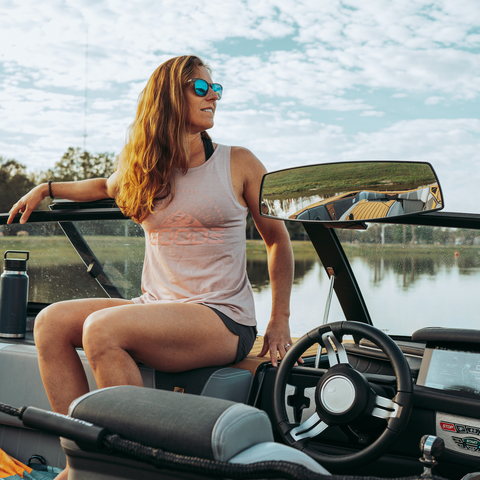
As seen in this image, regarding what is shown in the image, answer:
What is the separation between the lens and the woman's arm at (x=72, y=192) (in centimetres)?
256

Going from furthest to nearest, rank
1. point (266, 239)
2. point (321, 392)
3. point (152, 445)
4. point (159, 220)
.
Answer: point (266, 239)
point (159, 220)
point (321, 392)
point (152, 445)

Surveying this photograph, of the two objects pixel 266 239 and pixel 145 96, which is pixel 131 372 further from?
pixel 145 96

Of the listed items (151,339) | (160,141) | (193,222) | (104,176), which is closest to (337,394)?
(151,339)

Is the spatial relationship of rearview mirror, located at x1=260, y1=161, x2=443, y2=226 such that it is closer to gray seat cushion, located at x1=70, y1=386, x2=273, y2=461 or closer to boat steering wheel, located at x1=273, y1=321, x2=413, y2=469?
boat steering wheel, located at x1=273, y1=321, x2=413, y2=469

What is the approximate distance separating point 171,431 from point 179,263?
4.60 ft

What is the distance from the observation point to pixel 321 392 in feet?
5.63

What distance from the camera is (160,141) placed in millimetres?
2250

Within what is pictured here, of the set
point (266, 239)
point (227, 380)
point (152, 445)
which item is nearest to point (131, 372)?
point (227, 380)

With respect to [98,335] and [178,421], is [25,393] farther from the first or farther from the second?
[178,421]

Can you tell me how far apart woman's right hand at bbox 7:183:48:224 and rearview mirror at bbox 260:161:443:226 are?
46.0 inches

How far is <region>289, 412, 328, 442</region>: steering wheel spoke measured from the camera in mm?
1753

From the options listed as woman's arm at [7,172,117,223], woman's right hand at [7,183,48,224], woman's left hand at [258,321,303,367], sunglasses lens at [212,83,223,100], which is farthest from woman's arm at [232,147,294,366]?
woman's right hand at [7,183,48,224]

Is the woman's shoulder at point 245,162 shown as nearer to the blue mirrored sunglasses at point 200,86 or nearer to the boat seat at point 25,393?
the blue mirrored sunglasses at point 200,86

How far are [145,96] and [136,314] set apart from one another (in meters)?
1.00
